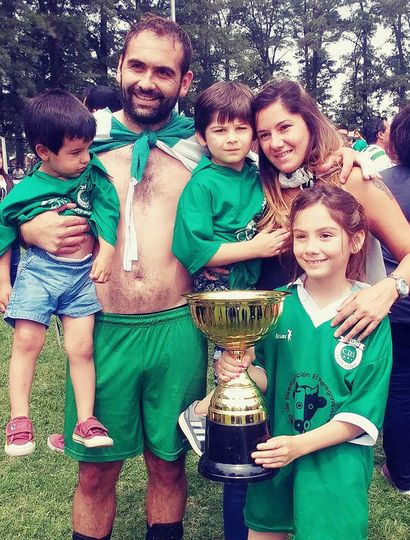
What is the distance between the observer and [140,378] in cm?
254

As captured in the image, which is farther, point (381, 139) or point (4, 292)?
point (381, 139)

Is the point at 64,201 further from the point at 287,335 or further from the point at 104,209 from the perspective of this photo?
the point at 287,335

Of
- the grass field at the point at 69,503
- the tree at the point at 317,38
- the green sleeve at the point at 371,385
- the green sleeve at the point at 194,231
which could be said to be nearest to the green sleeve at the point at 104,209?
the green sleeve at the point at 194,231

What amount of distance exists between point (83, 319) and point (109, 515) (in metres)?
0.87

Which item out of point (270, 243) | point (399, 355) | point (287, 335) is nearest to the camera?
point (287, 335)

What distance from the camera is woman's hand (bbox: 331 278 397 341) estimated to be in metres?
2.00

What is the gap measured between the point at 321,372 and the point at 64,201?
3.82 feet

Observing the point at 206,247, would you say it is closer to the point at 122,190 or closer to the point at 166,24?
the point at 122,190

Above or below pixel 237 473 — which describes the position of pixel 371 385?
above

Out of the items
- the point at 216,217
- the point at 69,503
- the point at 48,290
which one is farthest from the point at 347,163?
the point at 69,503

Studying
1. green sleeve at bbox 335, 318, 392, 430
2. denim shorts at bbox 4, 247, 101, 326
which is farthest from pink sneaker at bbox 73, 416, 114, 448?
green sleeve at bbox 335, 318, 392, 430

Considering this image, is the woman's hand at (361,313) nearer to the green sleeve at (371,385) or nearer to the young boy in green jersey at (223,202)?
the green sleeve at (371,385)

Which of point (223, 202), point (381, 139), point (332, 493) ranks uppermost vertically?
point (381, 139)

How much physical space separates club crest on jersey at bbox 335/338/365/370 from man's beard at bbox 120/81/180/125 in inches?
46.1
